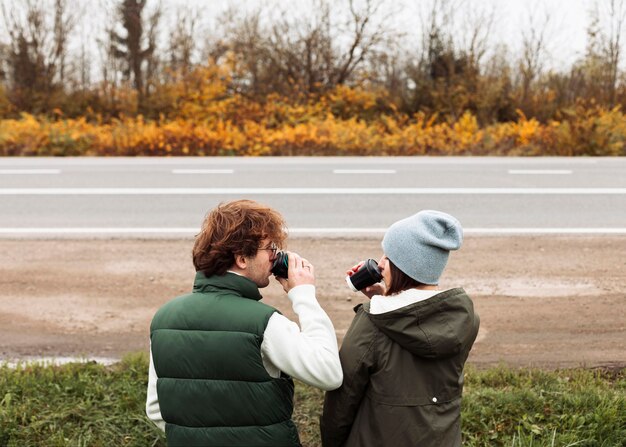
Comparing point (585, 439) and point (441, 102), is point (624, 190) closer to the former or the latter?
point (585, 439)

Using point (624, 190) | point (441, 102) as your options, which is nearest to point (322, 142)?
point (441, 102)

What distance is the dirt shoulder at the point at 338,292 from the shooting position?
5496mm

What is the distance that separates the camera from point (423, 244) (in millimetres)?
2270

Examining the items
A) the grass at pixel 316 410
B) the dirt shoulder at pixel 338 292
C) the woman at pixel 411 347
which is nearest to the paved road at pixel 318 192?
the dirt shoulder at pixel 338 292

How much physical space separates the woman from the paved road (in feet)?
21.0

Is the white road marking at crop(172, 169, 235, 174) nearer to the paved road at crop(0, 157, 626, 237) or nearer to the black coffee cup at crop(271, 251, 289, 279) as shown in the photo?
the paved road at crop(0, 157, 626, 237)

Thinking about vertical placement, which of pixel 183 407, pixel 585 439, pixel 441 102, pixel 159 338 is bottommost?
pixel 585 439

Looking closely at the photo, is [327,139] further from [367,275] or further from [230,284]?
[230,284]

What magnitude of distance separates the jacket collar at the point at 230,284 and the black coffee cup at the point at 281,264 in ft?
0.32

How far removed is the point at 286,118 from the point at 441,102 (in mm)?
4634

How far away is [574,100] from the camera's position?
20406 mm

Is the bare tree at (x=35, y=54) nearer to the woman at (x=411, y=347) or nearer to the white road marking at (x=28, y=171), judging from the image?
the white road marking at (x=28, y=171)

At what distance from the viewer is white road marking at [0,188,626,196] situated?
11.2m

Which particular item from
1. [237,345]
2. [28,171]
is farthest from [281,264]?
[28,171]
